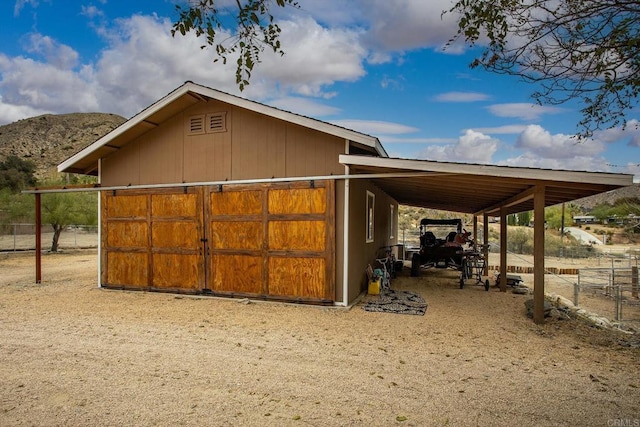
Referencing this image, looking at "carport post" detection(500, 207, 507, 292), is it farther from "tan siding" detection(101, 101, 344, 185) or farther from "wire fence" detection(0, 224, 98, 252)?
"wire fence" detection(0, 224, 98, 252)

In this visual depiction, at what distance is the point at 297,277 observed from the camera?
25.6 ft

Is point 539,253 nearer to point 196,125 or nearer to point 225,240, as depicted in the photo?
point 225,240

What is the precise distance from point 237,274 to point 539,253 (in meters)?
5.72

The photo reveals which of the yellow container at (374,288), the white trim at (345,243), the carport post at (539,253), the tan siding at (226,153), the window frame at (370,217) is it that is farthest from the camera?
the window frame at (370,217)

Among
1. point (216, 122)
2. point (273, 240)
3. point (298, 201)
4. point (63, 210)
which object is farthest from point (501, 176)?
point (63, 210)

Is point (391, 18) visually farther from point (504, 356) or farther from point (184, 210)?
point (184, 210)

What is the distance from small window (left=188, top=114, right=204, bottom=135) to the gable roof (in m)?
0.33

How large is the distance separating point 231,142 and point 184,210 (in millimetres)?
1883

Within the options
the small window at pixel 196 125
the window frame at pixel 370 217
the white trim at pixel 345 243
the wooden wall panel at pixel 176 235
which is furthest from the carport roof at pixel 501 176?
the wooden wall panel at pixel 176 235

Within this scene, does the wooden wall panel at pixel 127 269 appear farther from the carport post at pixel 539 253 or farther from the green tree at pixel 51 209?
the green tree at pixel 51 209

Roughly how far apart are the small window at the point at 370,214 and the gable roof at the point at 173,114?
1.63m

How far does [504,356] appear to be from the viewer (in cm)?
495

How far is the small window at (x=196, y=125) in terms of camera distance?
342 inches

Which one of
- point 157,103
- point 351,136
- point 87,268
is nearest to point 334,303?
point 351,136
